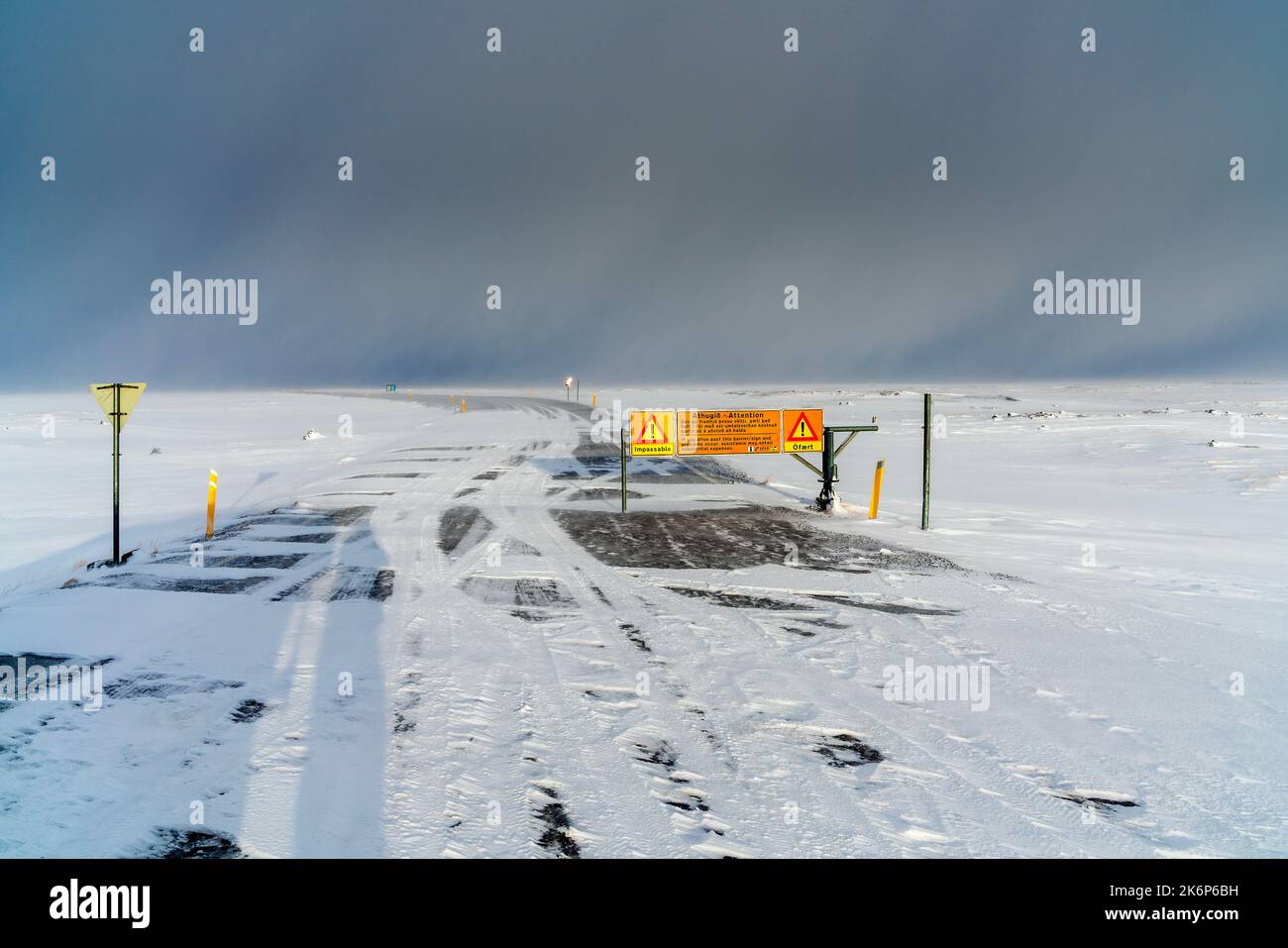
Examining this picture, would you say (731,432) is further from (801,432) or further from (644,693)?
(644,693)

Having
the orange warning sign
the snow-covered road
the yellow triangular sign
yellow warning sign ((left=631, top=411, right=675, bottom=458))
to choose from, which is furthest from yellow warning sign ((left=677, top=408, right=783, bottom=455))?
the yellow triangular sign

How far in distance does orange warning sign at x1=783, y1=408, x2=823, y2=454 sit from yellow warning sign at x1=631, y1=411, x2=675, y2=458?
2382 millimetres

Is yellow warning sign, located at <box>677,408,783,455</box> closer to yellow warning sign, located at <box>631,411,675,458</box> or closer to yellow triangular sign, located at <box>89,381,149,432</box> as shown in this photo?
yellow warning sign, located at <box>631,411,675,458</box>

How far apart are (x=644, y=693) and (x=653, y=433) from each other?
30.4ft

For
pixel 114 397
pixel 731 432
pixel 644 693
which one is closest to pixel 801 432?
pixel 731 432

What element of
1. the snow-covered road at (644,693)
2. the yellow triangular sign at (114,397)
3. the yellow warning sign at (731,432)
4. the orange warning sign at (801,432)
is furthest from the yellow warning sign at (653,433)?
the yellow triangular sign at (114,397)

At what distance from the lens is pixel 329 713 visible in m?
5.16

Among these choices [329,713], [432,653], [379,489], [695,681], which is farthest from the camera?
[379,489]

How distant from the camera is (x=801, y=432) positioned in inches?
581

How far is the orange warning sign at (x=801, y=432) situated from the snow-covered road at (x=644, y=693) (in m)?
2.12

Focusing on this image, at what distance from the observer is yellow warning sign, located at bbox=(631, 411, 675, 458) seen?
1438cm

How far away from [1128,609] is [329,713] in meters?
8.17
